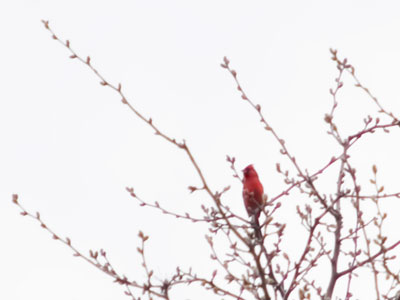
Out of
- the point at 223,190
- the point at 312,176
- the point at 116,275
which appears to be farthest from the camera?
the point at 312,176

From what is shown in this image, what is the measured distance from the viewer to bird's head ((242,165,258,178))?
252 inches

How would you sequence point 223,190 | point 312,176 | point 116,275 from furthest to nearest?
1. point 312,176
2. point 116,275
3. point 223,190

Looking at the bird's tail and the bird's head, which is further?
the bird's head

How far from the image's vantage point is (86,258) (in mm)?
4309

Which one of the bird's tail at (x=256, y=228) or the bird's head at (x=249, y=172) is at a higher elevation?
the bird's head at (x=249, y=172)

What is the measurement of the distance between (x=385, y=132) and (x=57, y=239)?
7.51 feet

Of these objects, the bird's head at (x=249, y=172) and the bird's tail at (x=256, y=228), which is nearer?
the bird's tail at (x=256, y=228)

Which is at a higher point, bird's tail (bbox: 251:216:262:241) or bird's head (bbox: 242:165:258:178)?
bird's head (bbox: 242:165:258:178)

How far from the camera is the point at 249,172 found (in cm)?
651

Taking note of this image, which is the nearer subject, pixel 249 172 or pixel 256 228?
pixel 256 228

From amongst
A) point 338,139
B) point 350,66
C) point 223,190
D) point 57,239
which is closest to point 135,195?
point 57,239

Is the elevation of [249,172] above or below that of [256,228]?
above

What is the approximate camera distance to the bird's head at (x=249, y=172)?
21.0 feet

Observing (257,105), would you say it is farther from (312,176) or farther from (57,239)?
(57,239)
